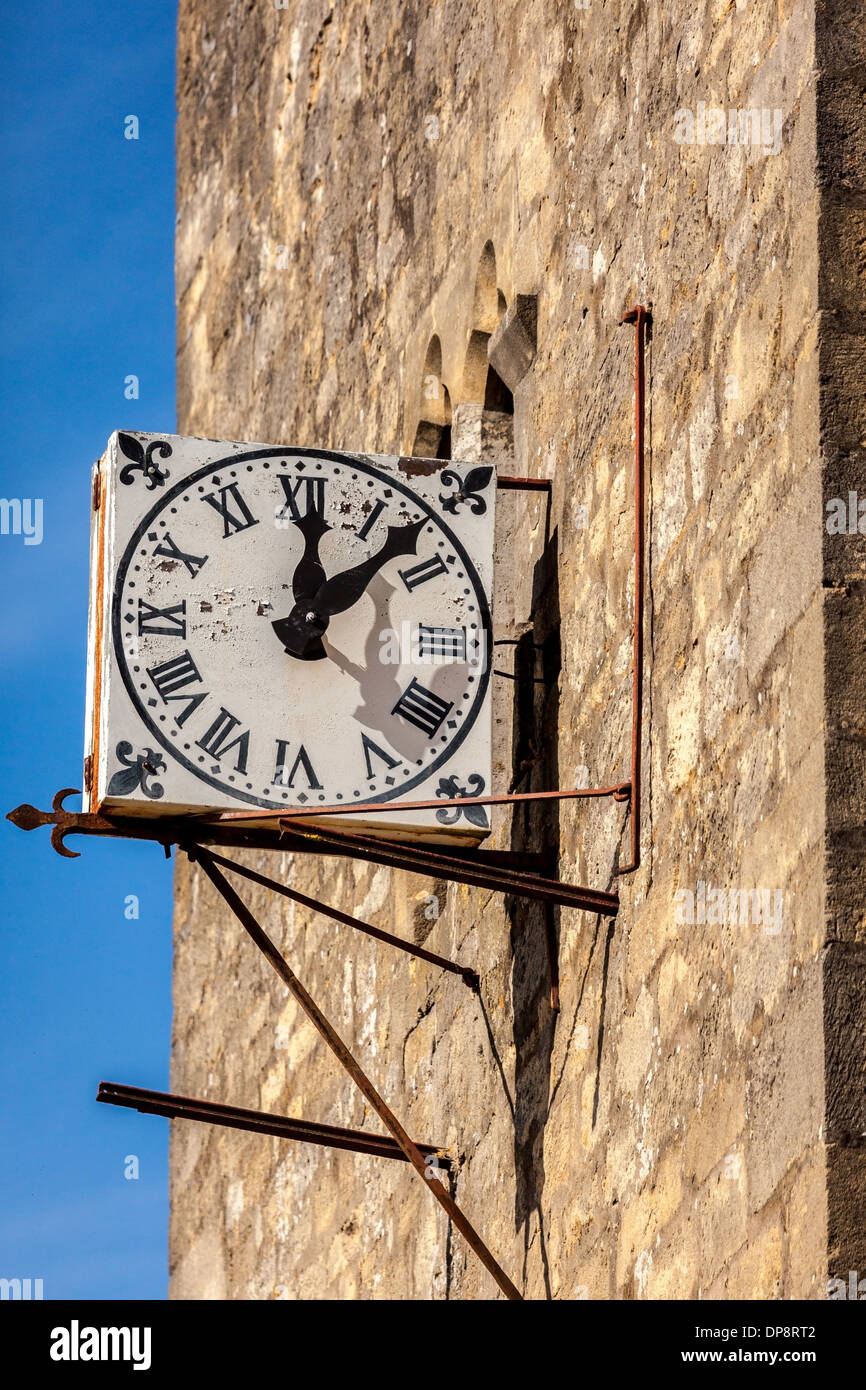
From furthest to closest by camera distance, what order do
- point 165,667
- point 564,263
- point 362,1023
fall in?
point 362,1023 → point 564,263 → point 165,667

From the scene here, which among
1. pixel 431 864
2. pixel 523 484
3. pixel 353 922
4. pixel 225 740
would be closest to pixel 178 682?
pixel 225 740

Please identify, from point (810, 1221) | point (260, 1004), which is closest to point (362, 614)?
point (810, 1221)

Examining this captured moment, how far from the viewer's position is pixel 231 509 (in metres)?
4.42

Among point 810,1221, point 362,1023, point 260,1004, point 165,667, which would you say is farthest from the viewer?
point 260,1004

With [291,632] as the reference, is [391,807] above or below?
below

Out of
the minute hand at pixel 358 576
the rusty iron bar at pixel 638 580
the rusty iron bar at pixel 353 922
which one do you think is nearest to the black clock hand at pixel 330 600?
→ the minute hand at pixel 358 576

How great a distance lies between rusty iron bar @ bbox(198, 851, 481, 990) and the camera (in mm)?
4457

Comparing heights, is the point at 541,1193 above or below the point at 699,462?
below

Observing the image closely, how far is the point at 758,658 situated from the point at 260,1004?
3.97 meters

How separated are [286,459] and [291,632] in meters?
0.32

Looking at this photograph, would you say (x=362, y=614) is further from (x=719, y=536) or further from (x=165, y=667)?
(x=719, y=536)

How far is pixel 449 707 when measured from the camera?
4398 mm

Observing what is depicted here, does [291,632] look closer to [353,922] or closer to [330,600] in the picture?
[330,600]

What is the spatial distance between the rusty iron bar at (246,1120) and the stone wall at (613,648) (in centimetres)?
15
